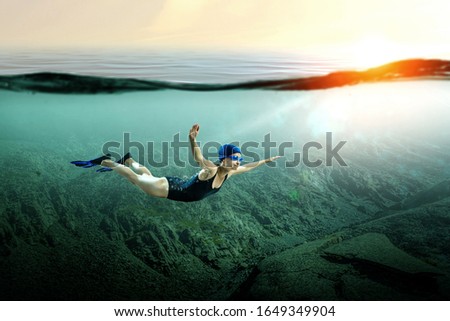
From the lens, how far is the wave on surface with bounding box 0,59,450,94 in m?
9.62

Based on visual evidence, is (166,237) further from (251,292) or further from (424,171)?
(424,171)

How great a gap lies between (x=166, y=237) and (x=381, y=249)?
768 cm

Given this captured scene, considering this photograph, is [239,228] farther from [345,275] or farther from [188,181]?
[188,181]

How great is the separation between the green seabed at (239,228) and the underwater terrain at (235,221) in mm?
53

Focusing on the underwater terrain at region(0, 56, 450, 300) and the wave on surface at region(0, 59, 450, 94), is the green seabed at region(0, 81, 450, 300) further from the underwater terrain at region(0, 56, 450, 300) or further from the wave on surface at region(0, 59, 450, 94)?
the wave on surface at region(0, 59, 450, 94)

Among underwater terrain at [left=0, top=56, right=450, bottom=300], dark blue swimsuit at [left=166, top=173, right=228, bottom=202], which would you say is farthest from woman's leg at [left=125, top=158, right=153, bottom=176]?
underwater terrain at [left=0, top=56, right=450, bottom=300]

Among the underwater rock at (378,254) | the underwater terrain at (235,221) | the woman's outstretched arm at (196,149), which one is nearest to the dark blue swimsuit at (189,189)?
the woman's outstretched arm at (196,149)

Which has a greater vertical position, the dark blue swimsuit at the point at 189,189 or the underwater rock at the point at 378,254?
the dark blue swimsuit at the point at 189,189

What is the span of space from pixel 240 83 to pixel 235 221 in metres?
6.64

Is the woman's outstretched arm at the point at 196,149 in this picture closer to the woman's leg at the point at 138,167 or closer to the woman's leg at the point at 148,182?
the woman's leg at the point at 148,182

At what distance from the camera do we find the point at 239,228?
14.4m

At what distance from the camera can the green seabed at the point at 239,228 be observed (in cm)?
951

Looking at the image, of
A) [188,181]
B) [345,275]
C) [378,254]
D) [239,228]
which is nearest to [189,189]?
[188,181]

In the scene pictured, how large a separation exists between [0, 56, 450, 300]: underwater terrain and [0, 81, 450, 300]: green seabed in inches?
2.1
